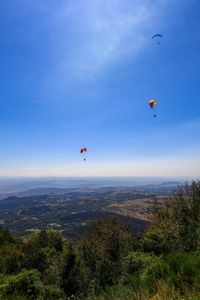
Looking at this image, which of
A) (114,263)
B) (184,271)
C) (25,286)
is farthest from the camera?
(114,263)

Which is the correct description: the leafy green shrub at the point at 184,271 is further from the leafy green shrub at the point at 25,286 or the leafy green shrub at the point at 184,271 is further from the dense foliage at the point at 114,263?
the leafy green shrub at the point at 25,286

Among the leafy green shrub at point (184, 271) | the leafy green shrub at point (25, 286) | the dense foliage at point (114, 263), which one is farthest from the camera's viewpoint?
the leafy green shrub at point (25, 286)

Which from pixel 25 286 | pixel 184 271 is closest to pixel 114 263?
pixel 25 286

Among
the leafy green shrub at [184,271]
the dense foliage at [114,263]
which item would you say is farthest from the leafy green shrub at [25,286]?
the leafy green shrub at [184,271]

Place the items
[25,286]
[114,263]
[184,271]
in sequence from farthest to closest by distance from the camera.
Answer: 1. [114,263]
2. [25,286]
3. [184,271]

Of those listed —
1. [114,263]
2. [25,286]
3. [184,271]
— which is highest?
[184,271]

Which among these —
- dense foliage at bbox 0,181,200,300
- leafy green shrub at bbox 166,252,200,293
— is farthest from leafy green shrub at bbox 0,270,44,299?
leafy green shrub at bbox 166,252,200,293

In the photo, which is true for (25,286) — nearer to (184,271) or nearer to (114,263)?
(184,271)

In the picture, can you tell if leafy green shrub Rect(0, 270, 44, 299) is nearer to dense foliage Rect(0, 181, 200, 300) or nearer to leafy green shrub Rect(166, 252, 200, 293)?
dense foliage Rect(0, 181, 200, 300)

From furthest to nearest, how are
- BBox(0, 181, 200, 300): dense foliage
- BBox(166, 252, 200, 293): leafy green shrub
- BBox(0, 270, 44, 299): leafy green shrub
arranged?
BBox(0, 270, 44, 299): leafy green shrub
BBox(0, 181, 200, 300): dense foliage
BBox(166, 252, 200, 293): leafy green shrub
